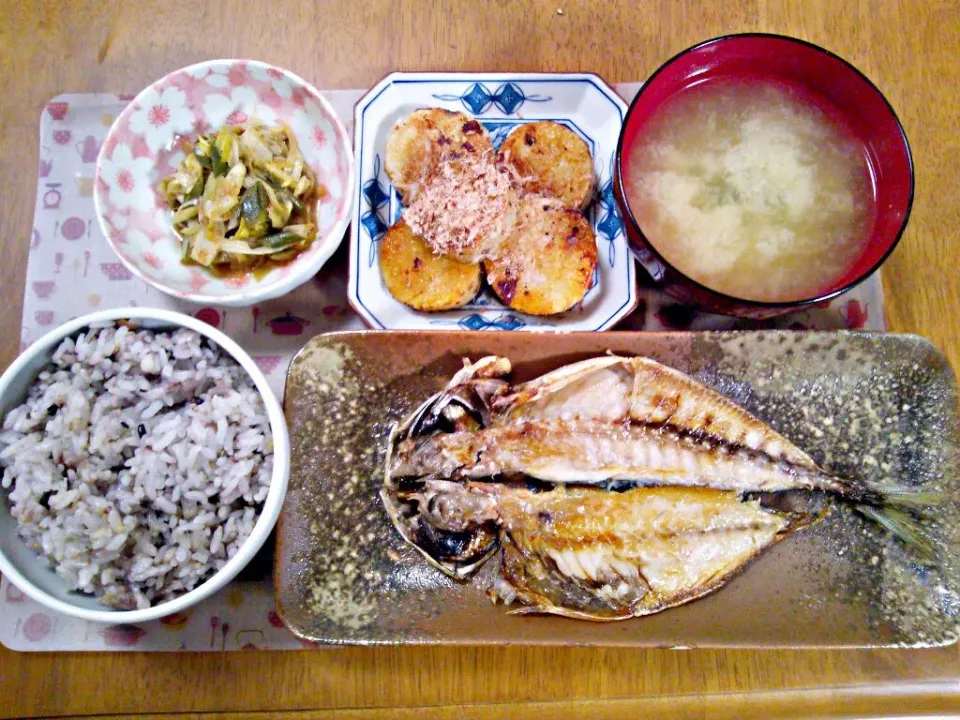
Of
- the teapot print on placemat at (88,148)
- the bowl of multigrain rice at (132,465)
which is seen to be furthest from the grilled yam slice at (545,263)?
the teapot print on placemat at (88,148)

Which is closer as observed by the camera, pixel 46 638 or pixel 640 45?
pixel 46 638

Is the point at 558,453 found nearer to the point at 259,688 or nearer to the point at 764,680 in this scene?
the point at 764,680

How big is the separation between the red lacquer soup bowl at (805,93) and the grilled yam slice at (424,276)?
34cm

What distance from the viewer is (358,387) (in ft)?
4.14

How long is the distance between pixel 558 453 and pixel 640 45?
3.31ft

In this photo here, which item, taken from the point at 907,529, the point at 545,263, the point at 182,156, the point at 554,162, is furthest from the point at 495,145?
the point at 907,529

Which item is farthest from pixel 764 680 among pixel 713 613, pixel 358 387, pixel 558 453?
pixel 358 387

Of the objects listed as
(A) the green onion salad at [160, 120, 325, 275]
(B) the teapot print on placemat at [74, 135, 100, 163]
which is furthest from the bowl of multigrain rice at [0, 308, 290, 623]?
(B) the teapot print on placemat at [74, 135, 100, 163]

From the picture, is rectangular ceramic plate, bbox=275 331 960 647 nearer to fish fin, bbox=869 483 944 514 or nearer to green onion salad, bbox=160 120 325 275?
fish fin, bbox=869 483 944 514

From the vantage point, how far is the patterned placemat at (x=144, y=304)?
131 cm

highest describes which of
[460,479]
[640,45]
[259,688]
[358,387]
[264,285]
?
[640,45]

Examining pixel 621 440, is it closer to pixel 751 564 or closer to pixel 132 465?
pixel 751 564

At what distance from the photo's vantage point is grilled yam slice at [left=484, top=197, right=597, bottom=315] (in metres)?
1.32

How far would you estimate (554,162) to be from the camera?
54.4 inches
